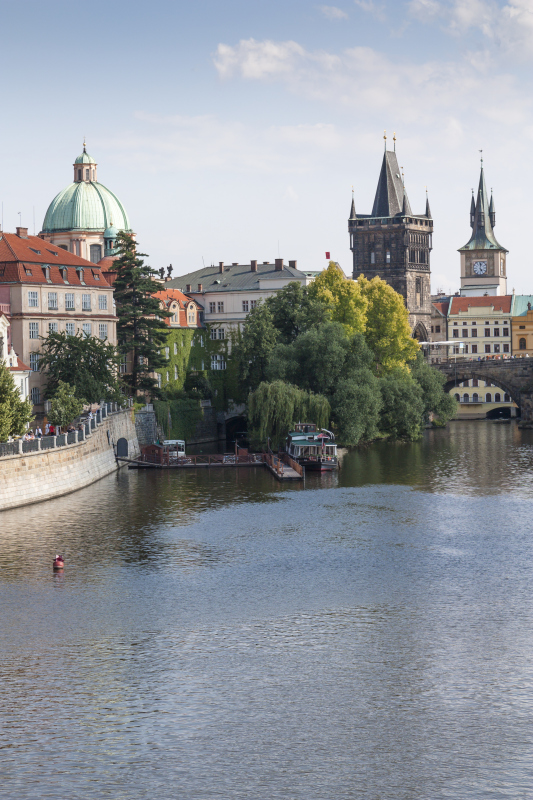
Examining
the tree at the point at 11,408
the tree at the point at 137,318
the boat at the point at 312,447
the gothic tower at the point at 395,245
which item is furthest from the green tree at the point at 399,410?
the gothic tower at the point at 395,245

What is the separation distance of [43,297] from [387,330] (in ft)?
135

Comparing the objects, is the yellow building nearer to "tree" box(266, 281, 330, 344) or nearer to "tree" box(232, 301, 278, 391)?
"tree" box(266, 281, 330, 344)

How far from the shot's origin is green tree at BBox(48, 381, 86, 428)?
7662 centimetres

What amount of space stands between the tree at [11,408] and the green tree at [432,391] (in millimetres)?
55539

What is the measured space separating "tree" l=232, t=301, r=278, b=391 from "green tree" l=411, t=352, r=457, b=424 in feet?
61.7

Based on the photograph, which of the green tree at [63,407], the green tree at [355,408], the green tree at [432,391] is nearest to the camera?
the green tree at [63,407]

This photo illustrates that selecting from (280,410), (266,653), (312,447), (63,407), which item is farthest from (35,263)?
(266,653)

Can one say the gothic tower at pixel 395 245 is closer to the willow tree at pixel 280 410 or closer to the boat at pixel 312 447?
the willow tree at pixel 280 410

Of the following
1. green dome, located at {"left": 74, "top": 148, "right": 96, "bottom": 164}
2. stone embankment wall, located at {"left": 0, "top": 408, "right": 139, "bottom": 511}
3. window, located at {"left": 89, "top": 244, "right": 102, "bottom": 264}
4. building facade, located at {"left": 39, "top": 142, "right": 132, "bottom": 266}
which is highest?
A: green dome, located at {"left": 74, "top": 148, "right": 96, "bottom": 164}

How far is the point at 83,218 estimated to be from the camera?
435 ft

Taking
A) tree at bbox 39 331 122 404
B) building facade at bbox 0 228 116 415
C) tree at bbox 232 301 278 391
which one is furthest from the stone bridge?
tree at bbox 39 331 122 404

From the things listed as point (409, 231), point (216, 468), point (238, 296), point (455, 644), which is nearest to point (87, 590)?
point (455, 644)

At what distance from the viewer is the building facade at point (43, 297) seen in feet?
285

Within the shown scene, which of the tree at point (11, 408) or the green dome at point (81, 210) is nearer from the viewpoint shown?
the tree at point (11, 408)
